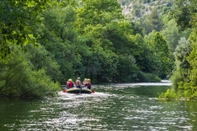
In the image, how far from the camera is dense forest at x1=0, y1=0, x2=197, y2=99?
1339 centimetres

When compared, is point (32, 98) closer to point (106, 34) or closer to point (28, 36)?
point (28, 36)

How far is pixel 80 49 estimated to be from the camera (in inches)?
2682

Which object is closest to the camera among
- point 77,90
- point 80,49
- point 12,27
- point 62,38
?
point 12,27

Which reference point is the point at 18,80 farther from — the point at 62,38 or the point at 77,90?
the point at 62,38

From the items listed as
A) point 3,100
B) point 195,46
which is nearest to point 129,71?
point 195,46

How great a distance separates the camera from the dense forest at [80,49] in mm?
13391

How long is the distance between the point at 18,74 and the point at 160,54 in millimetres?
80182

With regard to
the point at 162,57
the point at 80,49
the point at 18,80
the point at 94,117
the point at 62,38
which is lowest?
the point at 94,117

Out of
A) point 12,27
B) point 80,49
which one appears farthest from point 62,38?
point 12,27

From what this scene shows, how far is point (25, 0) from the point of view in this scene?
1298cm

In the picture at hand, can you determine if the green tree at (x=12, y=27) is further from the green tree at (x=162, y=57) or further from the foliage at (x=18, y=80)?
the green tree at (x=162, y=57)

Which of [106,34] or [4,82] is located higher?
[106,34]

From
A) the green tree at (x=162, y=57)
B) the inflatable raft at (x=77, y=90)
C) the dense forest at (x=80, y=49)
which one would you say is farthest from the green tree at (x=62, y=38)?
the green tree at (x=162, y=57)

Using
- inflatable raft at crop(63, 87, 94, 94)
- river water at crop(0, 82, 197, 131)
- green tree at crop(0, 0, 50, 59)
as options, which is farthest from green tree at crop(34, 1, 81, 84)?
green tree at crop(0, 0, 50, 59)
